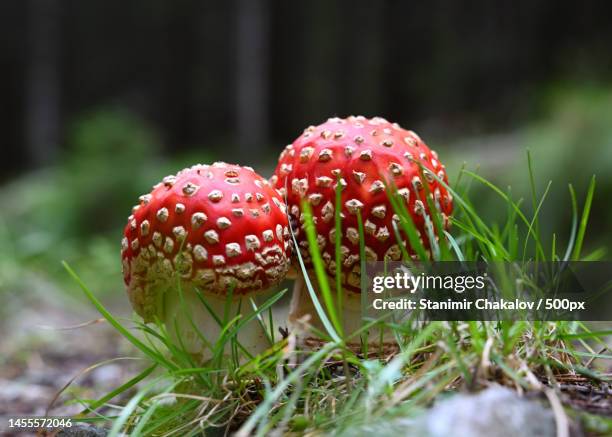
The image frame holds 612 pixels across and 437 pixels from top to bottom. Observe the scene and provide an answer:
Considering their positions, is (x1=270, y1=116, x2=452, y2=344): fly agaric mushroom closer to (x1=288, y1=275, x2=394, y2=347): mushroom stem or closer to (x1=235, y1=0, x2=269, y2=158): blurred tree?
(x1=288, y1=275, x2=394, y2=347): mushroom stem

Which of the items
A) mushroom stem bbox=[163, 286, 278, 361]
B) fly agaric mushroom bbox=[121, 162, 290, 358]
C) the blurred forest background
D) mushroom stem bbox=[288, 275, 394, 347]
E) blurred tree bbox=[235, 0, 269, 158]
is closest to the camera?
fly agaric mushroom bbox=[121, 162, 290, 358]

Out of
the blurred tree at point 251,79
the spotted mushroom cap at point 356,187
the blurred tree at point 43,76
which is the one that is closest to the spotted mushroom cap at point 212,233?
the spotted mushroom cap at point 356,187

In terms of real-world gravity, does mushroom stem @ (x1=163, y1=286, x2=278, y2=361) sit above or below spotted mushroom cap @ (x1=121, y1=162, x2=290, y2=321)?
below

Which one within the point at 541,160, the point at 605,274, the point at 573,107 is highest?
the point at 573,107

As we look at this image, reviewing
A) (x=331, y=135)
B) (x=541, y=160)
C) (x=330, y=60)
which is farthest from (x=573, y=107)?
(x=330, y=60)

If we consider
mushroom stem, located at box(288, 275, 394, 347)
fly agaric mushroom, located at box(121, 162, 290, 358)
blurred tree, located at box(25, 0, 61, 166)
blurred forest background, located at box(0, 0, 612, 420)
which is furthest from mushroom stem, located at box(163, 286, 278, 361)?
blurred tree, located at box(25, 0, 61, 166)

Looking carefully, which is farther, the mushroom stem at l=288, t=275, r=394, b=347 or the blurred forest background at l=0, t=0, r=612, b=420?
the blurred forest background at l=0, t=0, r=612, b=420

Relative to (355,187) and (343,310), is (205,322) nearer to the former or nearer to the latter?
(343,310)

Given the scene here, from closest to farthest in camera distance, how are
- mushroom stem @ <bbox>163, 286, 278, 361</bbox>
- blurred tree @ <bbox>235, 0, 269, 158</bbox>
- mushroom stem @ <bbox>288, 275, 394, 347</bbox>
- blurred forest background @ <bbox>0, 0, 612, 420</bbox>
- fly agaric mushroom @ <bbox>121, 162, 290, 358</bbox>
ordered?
fly agaric mushroom @ <bbox>121, 162, 290, 358</bbox> → mushroom stem @ <bbox>163, 286, 278, 361</bbox> → mushroom stem @ <bbox>288, 275, 394, 347</bbox> → blurred forest background @ <bbox>0, 0, 612, 420</bbox> → blurred tree @ <bbox>235, 0, 269, 158</bbox>

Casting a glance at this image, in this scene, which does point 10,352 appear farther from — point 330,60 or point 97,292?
point 330,60
